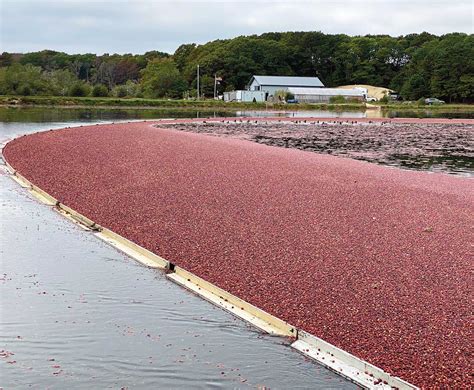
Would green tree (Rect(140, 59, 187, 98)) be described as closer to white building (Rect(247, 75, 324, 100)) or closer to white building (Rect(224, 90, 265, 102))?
white building (Rect(224, 90, 265, 102))

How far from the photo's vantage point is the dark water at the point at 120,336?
16.5 ft

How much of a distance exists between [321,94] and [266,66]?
86.3 feet

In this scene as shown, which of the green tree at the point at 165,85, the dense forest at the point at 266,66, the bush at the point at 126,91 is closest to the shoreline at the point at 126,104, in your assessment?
the dense forest at the point at 266,66

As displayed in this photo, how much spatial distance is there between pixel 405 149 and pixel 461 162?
5252mm

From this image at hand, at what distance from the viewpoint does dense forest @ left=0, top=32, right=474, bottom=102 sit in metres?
101

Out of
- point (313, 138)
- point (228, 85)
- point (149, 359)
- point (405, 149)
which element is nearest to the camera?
point (149, 359)

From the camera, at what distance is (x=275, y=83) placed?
114 metres

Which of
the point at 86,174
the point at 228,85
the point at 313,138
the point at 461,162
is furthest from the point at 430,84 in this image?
the point at 86,174

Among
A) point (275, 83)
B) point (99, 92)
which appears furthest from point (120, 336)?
point (275, 83)

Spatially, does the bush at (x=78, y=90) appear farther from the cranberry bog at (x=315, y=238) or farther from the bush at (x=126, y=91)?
the cranberry bog at (x=315, y=238)

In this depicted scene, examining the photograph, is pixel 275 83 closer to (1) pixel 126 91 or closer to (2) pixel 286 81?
(2) pixel 286 81

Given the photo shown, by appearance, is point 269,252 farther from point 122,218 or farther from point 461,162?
point 461,162

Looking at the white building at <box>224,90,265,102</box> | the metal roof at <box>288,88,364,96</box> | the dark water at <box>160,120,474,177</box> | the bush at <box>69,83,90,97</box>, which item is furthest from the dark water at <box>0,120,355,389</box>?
the metal roof at <box>288,88,364,96</box>

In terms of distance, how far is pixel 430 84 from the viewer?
10962 centimetres
